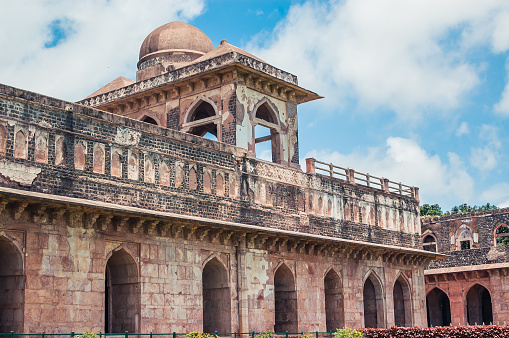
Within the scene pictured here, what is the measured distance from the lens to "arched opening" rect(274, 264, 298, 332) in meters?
22.4

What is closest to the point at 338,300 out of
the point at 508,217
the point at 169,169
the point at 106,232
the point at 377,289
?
the point at 377,289

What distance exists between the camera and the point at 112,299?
1812cm

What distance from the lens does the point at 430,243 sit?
4006cm

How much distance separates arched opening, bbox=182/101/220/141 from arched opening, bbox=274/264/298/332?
16.5 ft

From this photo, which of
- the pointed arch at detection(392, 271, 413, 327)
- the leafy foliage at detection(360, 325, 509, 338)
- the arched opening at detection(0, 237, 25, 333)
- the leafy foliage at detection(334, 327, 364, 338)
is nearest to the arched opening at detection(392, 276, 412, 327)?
the pointed arch at detection(392, 271, 413, 327)

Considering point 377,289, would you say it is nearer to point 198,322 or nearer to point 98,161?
point 198,322

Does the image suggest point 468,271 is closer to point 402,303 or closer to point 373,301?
point 402,303

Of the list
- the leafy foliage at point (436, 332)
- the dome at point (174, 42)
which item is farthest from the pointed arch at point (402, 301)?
the dome at point (174, 42)

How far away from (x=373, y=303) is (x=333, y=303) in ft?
8.98

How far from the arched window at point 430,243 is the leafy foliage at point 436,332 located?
A: 17440 millimetres

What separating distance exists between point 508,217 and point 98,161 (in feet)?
86.4

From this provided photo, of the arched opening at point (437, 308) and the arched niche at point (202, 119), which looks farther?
the arched opening at point (437, 308)

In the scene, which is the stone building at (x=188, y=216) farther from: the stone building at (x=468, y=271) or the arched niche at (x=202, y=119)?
the stone building at (x=468, y=271)

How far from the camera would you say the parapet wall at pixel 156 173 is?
52.9 ft
